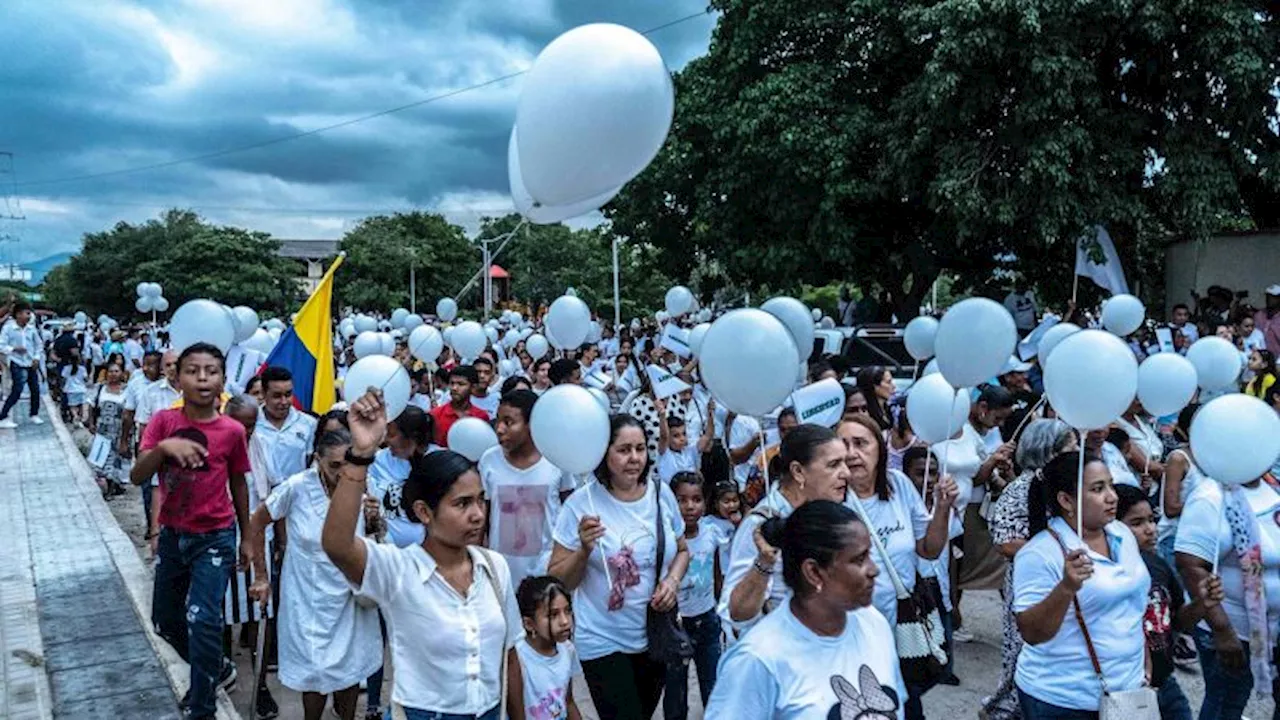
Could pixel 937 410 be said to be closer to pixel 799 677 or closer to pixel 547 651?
pixel 547 651

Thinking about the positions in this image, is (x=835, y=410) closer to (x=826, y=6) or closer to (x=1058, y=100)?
(x=1058, y=100)

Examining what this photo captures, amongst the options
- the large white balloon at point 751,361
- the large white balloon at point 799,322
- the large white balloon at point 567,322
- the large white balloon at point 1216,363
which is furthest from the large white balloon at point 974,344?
the large white balloon at point 567,322

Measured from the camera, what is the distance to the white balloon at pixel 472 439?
15.8ft

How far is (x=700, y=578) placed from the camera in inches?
168

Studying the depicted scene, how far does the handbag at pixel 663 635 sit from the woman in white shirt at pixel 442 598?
865mm

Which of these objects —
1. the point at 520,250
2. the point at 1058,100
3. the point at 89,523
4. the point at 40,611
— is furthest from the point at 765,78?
the point at 520,250

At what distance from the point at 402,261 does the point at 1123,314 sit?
43.0 metres

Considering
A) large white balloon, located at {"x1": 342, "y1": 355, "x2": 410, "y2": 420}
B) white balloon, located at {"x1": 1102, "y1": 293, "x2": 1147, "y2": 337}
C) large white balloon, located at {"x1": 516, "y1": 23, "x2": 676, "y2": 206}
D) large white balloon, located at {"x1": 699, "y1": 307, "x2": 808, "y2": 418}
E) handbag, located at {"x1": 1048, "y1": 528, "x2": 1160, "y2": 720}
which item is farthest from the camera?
white balloon, located at {"x1": 1102, "y1": 293, "x2": 1147, "y2": 337}

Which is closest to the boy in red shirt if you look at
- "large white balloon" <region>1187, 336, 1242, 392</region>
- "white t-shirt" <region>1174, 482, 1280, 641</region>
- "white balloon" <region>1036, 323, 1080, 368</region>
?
"white t-shirt" <region>1174, 482, 1280, 641</region>

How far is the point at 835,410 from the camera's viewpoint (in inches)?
184

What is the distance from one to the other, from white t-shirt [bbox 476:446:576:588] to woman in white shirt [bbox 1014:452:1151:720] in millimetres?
1970

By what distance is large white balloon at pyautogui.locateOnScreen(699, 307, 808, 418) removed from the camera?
3.70 metres

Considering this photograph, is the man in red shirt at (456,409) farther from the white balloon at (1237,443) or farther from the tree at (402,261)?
the tree at (402,261)

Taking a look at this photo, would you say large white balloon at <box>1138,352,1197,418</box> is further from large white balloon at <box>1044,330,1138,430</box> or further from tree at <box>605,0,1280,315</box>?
tree at <box>605,0,1280,315</box>
